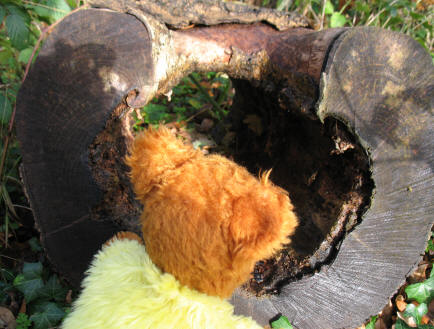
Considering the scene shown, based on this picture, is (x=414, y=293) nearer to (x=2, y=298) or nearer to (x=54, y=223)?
(x=54, y=223)

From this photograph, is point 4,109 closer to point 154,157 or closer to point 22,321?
point 22,321

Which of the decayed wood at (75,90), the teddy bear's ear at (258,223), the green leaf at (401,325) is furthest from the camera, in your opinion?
the green leaf at (401,325)

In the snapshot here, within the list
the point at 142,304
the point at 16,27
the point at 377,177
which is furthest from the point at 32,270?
the point at 377,177

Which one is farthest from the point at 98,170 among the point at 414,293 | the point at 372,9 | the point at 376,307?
the point at 372,9

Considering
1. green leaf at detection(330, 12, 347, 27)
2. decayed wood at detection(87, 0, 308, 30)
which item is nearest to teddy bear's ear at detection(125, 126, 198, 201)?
decayed wood at detection(87, 0, 308, 30)

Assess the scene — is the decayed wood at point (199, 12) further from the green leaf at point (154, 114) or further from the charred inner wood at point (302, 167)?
the green leaf at point (154, 114)

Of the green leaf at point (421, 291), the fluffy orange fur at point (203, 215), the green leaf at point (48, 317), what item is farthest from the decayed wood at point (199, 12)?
the green leaf at point (421, 291)

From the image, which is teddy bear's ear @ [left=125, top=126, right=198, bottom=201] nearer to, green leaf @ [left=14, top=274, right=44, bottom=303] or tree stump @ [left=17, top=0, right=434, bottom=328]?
tree stump @ [left=17, top=0, right=434, bottom=328]
